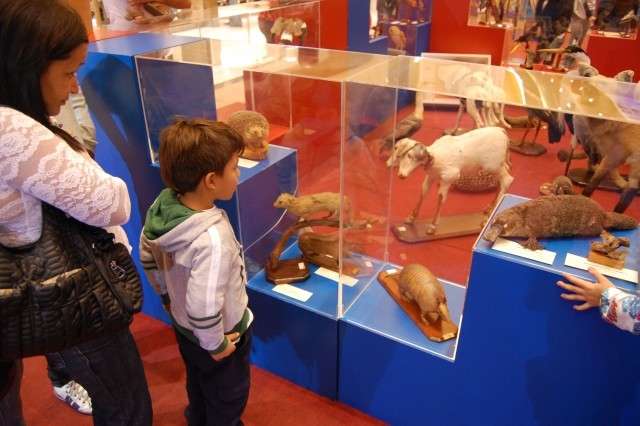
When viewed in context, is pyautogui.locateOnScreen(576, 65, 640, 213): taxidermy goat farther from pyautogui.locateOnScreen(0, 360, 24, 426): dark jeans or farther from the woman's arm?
pyautogui.locateOnScreen(0, 360, 24, 426): dark jeans

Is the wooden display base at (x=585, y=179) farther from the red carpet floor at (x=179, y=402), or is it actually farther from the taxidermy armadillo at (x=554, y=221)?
the red carpet floor at (x=179, y=402)

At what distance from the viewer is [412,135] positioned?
7.16ft

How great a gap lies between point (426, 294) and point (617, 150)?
77 cm

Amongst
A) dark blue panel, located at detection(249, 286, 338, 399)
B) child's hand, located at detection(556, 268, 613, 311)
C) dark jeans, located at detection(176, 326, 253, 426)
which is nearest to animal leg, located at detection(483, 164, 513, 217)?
child's hand, located at detection(556, 268, 613, 311)

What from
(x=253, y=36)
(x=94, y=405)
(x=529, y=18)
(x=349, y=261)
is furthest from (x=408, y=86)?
(x=529, y=18)

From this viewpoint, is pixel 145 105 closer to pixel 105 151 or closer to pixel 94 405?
pixel 105 151

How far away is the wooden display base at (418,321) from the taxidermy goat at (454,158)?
17.6 inches

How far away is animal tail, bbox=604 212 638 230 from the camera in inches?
58.7

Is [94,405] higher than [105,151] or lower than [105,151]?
lower

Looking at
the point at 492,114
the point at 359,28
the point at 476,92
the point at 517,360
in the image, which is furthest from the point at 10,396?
the point at 359,28

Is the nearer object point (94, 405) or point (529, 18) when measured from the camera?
point (94, 405)

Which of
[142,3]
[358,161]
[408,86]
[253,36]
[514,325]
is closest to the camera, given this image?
[514,325]

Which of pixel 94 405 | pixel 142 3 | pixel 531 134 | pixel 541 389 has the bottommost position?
pixel 541 389

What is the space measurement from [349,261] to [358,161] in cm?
44
